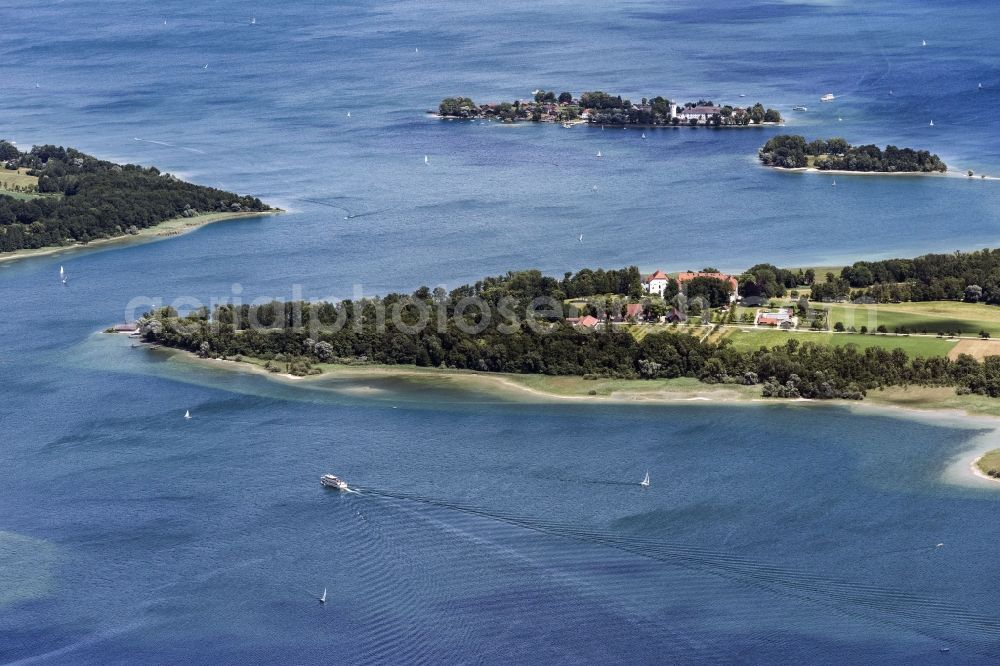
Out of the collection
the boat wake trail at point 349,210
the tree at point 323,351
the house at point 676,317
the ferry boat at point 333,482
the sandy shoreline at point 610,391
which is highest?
the boat wake trail at point 349,210

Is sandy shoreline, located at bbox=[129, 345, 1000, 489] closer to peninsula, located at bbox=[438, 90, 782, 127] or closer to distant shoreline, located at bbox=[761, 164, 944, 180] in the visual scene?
distant shoreline, located at bbox=[761, 164, 944, 180]

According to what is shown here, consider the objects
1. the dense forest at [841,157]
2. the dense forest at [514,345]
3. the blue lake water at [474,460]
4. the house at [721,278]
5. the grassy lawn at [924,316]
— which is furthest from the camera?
the dense forest at [841,157]

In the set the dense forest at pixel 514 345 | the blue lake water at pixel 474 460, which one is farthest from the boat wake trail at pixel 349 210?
the dense forest at pixel 514 345

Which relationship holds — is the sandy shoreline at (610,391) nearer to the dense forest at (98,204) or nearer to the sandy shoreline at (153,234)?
the sandy shoreline at (153,234)

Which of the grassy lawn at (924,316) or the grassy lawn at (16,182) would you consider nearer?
the grassy lawn at (924,316)

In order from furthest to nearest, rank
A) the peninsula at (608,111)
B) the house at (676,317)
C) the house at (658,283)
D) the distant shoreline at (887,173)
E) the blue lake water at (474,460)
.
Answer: the peninsula at (608,111) → the distant shoreline at (887,173) → the house at (658,283) → the house at (676,317) → the blue lake water at (474,460)

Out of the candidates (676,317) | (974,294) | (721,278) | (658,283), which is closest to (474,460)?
(676,317)

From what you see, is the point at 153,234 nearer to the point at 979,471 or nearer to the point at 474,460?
the point at 474,460
